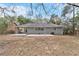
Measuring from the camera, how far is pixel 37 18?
76.4 inches

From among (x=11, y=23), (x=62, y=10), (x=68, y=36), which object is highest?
(x=62, y=10)

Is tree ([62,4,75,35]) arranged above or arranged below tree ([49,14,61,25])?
above

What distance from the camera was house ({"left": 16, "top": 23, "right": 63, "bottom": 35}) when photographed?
6.28 feet

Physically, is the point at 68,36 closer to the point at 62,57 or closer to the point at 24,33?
the point at 62,57

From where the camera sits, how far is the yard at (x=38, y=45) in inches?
75.5

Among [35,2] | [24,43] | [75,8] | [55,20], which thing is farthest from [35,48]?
[75,8]

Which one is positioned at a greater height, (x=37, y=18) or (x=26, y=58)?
(x=37, y=18)

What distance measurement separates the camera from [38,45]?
1.94 m

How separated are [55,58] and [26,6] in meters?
0.73

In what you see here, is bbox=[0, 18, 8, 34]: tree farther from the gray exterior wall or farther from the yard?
the gray exterior wall

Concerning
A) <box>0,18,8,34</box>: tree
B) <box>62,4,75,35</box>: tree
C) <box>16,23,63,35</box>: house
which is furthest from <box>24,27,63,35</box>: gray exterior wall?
<box>0,18,8,34</box>: tree

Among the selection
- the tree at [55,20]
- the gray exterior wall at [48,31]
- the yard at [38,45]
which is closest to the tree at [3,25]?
the yard at [38,45]

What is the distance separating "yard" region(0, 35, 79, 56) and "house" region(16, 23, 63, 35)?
0.07m

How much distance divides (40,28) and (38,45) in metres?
0.21
